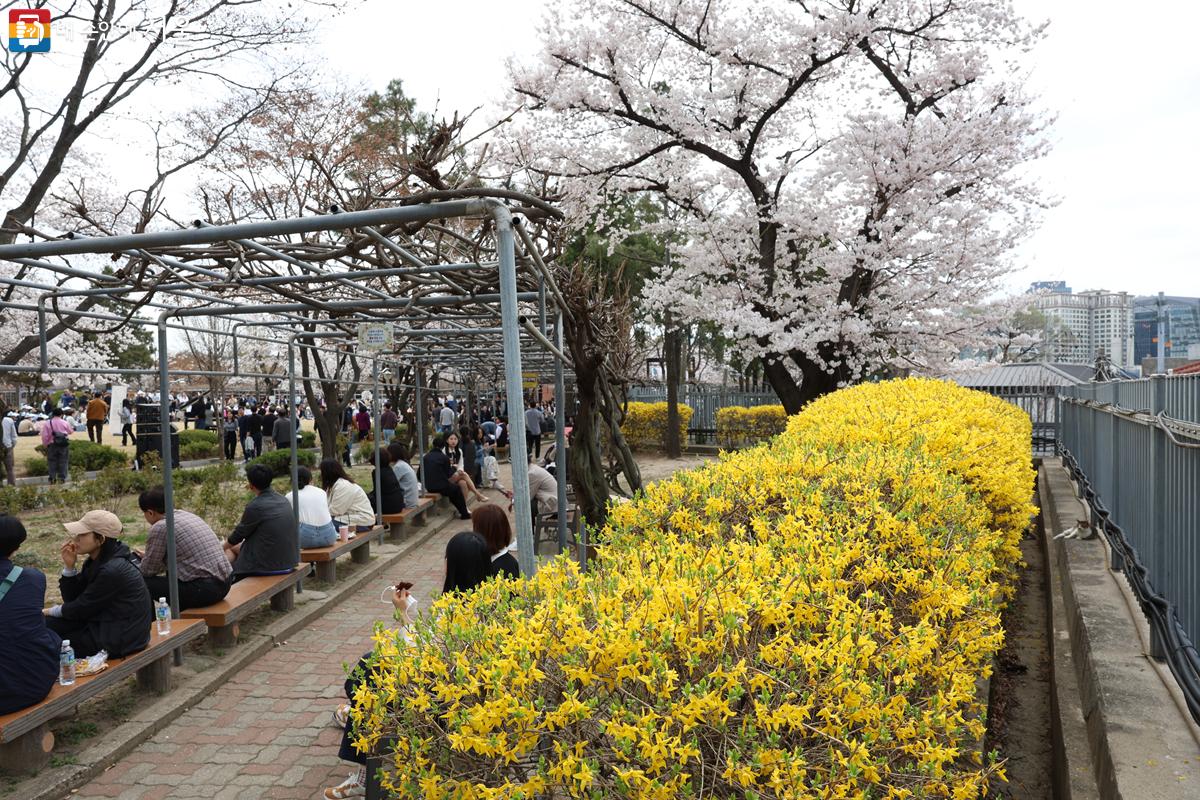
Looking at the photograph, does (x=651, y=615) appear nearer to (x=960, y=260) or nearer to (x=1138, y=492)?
(x=1138, y=492)

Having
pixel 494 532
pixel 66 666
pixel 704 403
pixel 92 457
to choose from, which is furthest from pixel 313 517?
pixel 704 403

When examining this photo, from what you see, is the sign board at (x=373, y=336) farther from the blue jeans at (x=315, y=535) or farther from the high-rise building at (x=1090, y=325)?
the high-rise building at (x=1090, y=325)

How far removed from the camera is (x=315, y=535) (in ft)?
26.6

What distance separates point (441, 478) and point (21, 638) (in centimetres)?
Result: 876

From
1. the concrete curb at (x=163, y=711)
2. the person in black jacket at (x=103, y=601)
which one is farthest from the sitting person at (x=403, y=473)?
the person in black jacket at (x=103, y=601)

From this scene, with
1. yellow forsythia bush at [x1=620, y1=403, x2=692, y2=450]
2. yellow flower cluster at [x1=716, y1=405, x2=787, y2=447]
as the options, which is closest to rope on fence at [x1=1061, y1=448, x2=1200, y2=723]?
yellow flower cluster at [x1=716, y1=405, x2=787, y2=447]

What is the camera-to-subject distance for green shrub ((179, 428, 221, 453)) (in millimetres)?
20469

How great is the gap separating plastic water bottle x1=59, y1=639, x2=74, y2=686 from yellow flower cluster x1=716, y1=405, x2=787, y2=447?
18.5m

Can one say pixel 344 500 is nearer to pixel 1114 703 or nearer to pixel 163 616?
pixel 163 616

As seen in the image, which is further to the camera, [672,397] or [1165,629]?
[672,397]

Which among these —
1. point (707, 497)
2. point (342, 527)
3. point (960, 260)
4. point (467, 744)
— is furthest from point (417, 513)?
point (960, 260)

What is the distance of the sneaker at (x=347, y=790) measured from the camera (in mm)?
4066

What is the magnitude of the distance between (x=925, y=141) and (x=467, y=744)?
1479 cm

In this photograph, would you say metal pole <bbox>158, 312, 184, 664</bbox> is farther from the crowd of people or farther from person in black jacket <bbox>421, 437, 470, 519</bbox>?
person in black jacket <bbox>421, 437, 470, 519</bbox>
